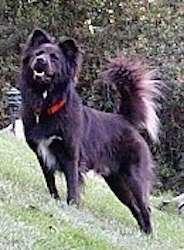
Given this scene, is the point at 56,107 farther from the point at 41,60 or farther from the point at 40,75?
the point at 41,60

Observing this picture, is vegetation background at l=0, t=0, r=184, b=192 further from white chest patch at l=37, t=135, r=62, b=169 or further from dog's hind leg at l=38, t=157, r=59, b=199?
white chest patch at l=37, t=135, r=62, b=169

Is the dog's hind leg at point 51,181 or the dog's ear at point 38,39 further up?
the dog's ear at point 38,39

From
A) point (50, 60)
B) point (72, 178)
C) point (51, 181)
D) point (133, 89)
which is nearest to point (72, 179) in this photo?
point (72, 178)

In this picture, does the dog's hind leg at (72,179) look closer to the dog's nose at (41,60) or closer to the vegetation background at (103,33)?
the dog's nose at (41,60)

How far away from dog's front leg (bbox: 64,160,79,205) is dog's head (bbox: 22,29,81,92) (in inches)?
32.9

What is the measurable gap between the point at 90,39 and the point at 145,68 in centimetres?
1155

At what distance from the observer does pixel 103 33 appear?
821 inches

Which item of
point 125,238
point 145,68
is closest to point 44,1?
point 145,68

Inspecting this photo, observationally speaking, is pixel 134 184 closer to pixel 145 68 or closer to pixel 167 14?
pixel 145 68

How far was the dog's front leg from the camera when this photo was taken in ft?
28.1

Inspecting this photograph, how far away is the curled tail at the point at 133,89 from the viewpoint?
945 cm

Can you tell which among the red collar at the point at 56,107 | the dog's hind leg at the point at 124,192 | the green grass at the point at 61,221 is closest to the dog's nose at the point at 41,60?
the red collar at the point at 56,107

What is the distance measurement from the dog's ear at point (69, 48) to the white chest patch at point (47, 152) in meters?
0.89

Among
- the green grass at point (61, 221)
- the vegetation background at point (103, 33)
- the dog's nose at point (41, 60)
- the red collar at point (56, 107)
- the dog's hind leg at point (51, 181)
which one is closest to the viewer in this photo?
the green grass at point (61, 221)
